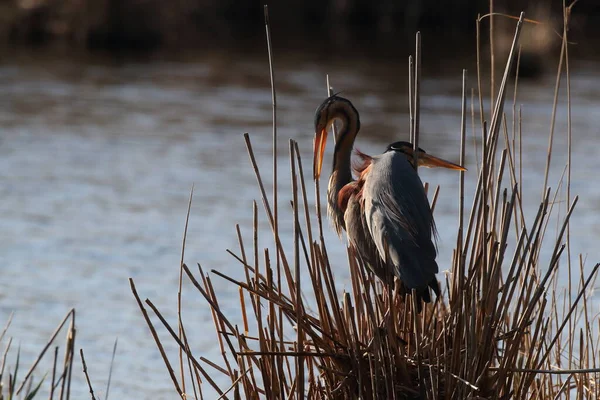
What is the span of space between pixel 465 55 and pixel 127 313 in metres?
13.0

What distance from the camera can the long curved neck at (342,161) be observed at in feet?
10.4

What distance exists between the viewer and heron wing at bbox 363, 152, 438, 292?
2803 millimetres

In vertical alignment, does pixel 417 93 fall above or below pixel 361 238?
above

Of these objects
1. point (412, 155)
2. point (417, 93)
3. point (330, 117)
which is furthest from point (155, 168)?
point (417, 93)

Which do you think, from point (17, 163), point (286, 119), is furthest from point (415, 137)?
point (286, 119)

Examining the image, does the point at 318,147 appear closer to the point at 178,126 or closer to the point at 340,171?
the point at 340,171

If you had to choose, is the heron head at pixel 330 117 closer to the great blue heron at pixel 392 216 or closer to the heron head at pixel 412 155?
the great blue heron at pixel 392 216

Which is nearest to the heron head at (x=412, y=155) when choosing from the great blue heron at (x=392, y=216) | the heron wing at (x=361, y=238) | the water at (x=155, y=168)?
the great blue heron at (x=392, y=216)

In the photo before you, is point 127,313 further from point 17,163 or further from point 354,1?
point 354,1

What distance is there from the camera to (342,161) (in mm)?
3252

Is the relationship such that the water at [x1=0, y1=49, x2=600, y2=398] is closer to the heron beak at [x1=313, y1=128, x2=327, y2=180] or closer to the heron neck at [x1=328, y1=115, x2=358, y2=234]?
the heron neck at [x1=328, y1=115, x2=358, y2=234]

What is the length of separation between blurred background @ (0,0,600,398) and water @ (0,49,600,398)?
0.02 metres

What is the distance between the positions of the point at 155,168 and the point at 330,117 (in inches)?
266

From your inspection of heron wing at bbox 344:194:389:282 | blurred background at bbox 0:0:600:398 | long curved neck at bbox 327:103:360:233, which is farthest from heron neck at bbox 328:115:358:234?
blurred background at bbox 0:0:600:398
